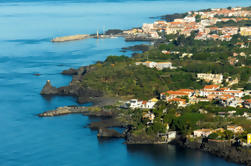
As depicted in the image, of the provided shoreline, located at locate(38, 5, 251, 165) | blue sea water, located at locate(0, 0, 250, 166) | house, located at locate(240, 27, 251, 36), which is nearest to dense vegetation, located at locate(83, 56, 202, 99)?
shoreline, located at locate(38, 5, 251, 165)

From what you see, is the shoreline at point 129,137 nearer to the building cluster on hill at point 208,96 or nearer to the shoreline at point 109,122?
the shoreline at point 109,122

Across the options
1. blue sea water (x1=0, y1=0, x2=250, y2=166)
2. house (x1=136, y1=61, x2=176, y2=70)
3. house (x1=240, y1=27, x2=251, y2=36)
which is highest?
house (x1=240, y1=27, x2=251, y2=36)

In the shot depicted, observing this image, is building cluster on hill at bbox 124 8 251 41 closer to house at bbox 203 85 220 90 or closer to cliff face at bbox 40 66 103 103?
house at bbox 203 85 220 90

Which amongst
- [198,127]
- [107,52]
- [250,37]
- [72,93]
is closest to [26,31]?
[107,52]

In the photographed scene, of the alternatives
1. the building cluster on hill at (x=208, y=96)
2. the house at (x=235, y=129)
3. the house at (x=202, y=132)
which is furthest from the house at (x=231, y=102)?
the house at (x=202, y=132)

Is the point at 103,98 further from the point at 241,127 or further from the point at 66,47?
the point at 66,47

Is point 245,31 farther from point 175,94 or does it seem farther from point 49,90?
point 49,90
